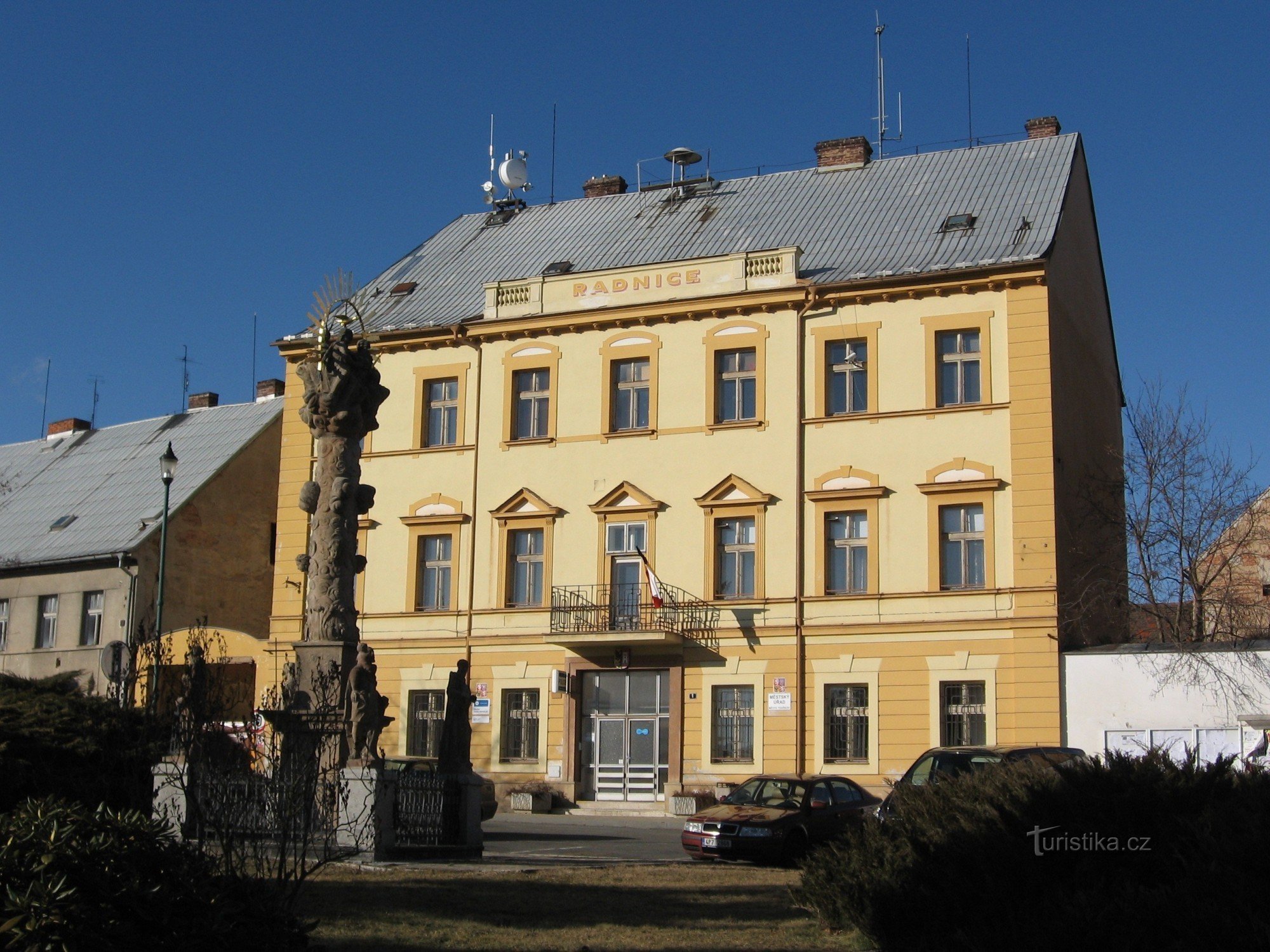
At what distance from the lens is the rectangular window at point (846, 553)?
108ft

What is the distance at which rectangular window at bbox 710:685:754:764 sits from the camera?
33188mm

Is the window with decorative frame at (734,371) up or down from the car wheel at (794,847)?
up

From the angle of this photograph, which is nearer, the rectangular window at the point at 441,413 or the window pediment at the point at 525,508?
the window pediment at the point at 525,508

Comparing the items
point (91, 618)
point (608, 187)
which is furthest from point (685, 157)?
point (91, 618)

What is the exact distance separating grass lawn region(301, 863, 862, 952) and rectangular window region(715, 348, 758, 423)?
18239 millimetres

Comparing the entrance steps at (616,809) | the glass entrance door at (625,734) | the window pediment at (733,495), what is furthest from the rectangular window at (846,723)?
the window pediment at (733,495)

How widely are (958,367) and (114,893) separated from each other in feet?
90.0

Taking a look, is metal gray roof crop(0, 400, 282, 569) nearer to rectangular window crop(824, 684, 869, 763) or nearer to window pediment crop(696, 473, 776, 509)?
window pediment crop(696, 473, 776, 509)

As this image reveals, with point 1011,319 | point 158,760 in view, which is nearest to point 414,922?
point 158,760

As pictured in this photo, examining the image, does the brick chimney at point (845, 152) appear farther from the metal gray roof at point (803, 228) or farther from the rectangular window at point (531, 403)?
the rectangular window at point (531, 403)

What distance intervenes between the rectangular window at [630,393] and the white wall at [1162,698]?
11.3 metres

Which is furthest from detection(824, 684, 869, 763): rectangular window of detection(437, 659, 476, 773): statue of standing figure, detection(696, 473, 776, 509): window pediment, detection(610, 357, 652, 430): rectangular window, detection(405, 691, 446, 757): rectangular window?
detection(437, 659, 476, 773): statue of standing figure

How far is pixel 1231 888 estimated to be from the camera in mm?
8289

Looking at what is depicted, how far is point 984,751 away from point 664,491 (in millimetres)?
15101
